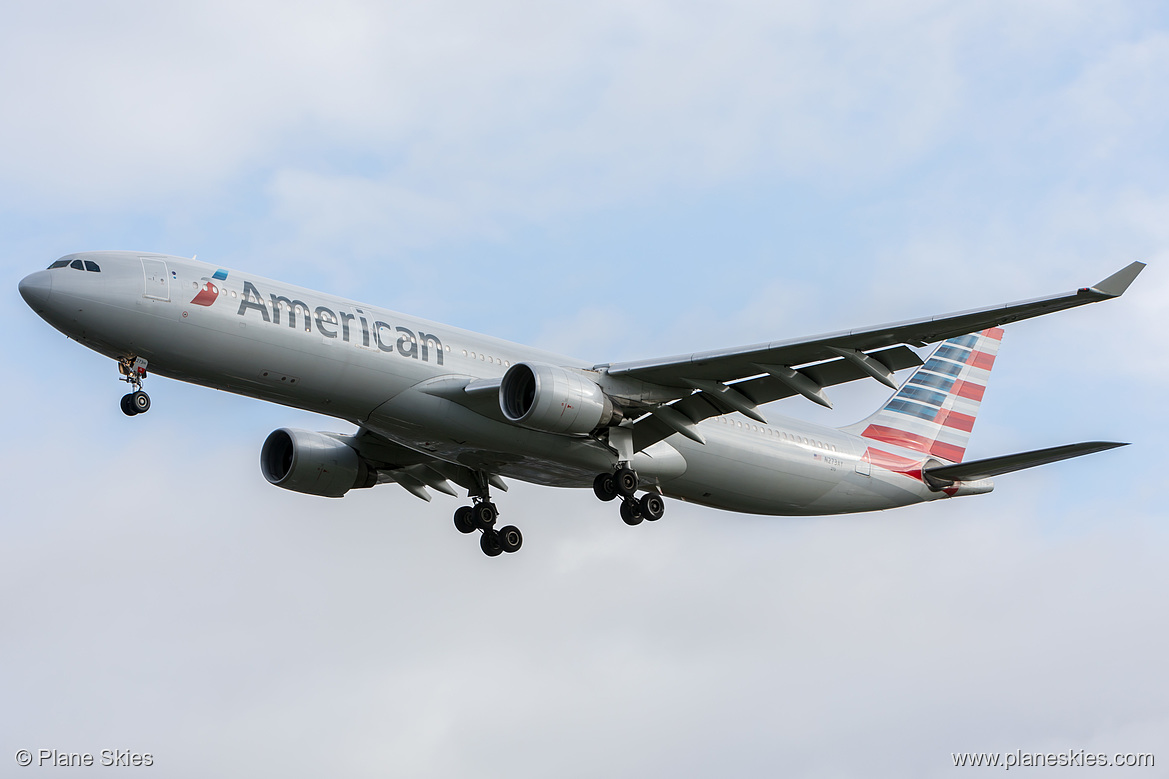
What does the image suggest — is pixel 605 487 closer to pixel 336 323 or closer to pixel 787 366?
pixel 787 366

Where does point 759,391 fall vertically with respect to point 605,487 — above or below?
above

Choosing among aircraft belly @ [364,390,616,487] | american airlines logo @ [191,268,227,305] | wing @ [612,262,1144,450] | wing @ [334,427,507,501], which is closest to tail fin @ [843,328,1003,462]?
wing @ [612,262,1144,450]

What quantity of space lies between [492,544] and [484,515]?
839mm

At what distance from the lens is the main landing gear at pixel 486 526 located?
34.2 m

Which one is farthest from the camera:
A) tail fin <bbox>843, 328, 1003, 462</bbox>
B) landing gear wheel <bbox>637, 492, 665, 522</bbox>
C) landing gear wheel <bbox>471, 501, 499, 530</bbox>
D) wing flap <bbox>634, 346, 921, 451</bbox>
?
tail fin <bbox>843, 328, 1003, 462</bbox>

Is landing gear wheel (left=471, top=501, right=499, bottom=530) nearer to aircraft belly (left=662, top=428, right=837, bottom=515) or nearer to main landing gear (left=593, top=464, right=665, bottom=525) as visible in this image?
main landing gear (left=593, top=464, right=665, bottom=525)

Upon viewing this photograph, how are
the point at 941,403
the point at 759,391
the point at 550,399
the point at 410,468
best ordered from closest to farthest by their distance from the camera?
the point at 550,399, the point at 759,391, the point at 410,468, the point at 941,403

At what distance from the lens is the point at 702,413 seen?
2994cm

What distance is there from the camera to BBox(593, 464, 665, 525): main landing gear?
29969mm

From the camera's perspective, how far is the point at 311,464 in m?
33.0

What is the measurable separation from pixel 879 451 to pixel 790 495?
4106 millimetres

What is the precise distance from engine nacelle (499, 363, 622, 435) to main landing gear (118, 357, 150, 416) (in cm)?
757

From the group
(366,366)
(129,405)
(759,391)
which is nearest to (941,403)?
(759,391)

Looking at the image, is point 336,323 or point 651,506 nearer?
point 336,323
